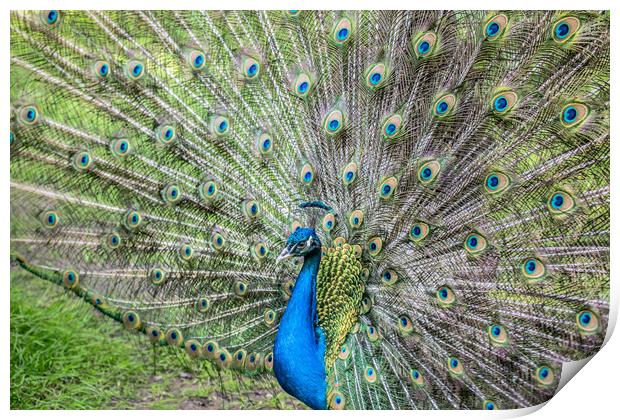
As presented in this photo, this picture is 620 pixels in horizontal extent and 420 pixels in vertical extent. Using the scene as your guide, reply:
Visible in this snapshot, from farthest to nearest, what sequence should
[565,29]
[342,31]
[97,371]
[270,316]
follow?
[97,371], [270,316], [342,31], [565,29]

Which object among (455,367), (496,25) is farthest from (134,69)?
(455,367)

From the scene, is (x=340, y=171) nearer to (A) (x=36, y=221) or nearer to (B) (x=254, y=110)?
(B) (x=254, y=110)

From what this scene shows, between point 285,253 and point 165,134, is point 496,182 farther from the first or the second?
point 165,134

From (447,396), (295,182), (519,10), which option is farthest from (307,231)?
(519,10)

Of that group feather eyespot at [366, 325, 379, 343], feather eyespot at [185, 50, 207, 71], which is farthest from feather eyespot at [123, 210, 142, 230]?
feather eyespot at [366, 325, 379, 343]

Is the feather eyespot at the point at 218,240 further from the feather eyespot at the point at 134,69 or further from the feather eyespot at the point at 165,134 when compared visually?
the feather eyespot at the point at 134,69

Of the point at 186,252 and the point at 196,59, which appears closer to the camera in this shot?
the point at 196,59

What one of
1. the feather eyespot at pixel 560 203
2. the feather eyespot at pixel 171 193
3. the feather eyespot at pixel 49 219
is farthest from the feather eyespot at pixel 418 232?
the feather eyespot at pixel 49 219
